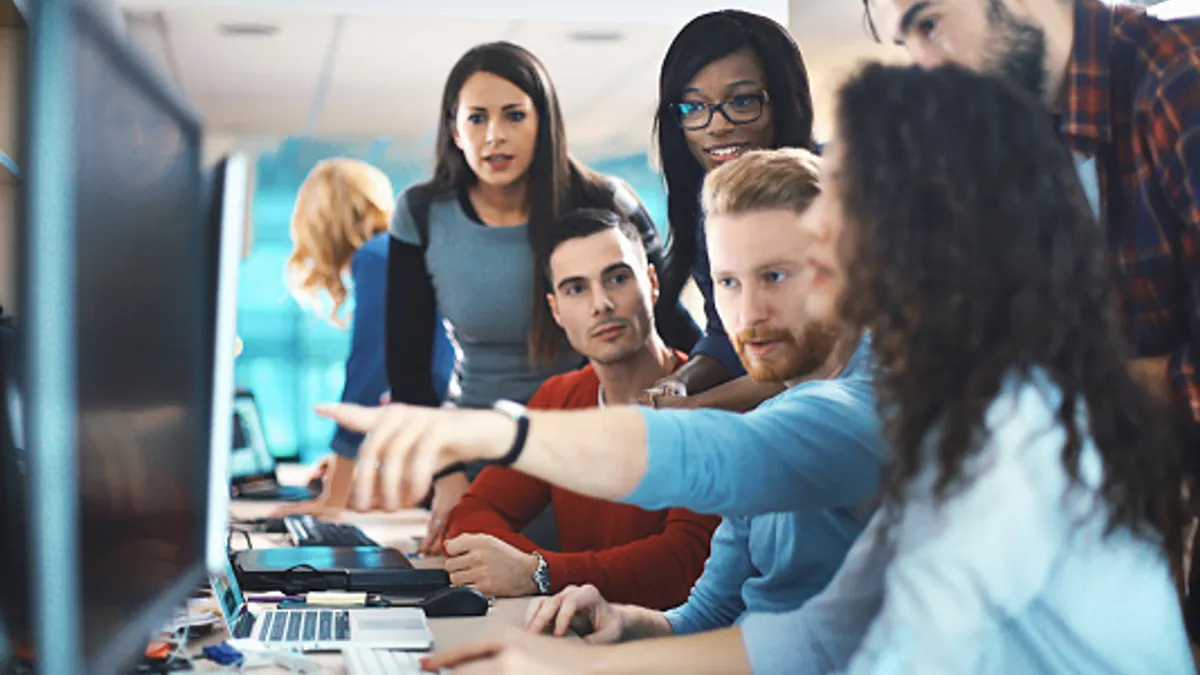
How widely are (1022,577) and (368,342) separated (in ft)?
6.36

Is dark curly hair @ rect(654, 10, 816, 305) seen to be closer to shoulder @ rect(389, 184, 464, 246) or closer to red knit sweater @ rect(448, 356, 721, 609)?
red knit sweater @ rect(448, 356, 721, 609)

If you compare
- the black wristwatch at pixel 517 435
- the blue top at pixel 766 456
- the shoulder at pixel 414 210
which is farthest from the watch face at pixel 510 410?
the shoulder at pixel 414 210

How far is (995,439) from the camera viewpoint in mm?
833

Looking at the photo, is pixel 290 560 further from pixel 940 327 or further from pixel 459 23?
pixel 459 23

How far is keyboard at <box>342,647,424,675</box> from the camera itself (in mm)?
1016

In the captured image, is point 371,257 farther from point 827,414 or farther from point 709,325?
point 827,414

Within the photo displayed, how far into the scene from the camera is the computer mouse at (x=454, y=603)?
1342 millimetres

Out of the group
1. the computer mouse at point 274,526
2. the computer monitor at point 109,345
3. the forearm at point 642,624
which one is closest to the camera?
the computer monitor at point 109,345

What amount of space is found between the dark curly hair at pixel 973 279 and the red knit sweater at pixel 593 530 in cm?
74

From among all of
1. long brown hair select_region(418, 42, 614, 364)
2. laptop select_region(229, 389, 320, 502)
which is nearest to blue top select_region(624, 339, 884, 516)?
long brown hair select_region(418, 42, 614, 364)

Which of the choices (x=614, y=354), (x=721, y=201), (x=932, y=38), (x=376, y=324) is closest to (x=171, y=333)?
(x=721, y=201)

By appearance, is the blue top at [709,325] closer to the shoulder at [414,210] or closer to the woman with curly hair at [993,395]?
the shoulder at [414,210]

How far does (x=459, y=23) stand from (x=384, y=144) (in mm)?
403

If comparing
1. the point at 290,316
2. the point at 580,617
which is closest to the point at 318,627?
the point at 580,617
